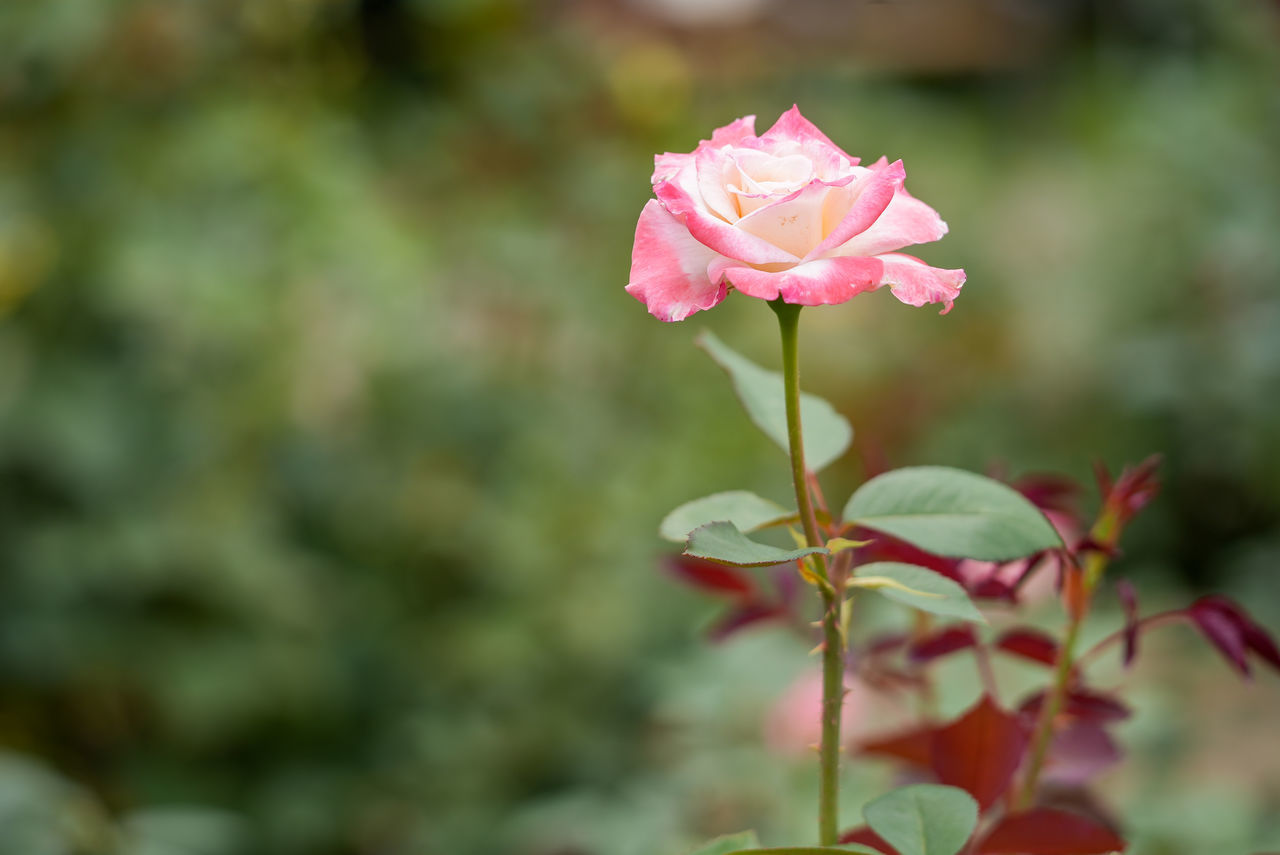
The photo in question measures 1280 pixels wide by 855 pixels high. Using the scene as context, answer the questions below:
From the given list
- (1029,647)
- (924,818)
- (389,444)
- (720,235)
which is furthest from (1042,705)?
(389,444)

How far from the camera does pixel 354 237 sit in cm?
151

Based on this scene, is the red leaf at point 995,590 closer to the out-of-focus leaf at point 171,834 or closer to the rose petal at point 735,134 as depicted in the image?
the rose petal at point 735,134

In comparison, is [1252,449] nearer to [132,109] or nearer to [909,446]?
[909,446]

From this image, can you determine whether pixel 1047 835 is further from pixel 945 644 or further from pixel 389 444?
pixel 389 444

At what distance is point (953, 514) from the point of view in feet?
0.99

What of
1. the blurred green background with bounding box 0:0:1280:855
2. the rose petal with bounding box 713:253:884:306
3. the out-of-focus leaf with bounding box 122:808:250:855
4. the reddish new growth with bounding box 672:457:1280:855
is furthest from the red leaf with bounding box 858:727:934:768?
the out-of-focus leaf with bounding box 122:808:250:855

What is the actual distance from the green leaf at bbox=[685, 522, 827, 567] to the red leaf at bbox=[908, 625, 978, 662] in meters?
0.15

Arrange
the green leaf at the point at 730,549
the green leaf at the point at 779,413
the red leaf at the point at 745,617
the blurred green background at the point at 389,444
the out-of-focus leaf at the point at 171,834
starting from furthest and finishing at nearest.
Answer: the blurred green background at the point at 389,444, the out-of-focus leaf at the point at 171,834, the red leaf at the point at 745,617, the green leaf at the point at 779,413, the green leaf at the point at 730,549

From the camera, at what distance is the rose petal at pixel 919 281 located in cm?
28

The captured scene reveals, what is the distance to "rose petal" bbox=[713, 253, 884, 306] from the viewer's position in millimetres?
262

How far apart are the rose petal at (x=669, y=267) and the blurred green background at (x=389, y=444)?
60cm

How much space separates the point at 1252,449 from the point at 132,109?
1.69 m

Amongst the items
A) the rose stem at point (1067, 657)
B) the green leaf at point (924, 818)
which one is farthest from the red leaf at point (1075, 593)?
the green leaf at point (924, 818)

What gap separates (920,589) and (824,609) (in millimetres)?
28
